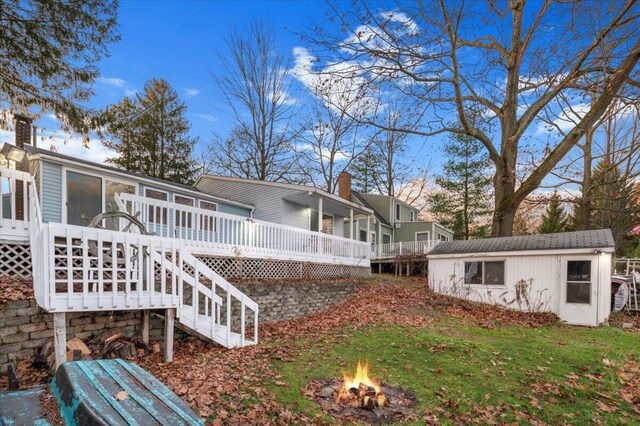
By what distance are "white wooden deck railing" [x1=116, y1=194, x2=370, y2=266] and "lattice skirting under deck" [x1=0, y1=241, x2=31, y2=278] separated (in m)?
1.97

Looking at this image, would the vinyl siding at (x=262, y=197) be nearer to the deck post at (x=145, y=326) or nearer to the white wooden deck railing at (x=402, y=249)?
the white wooden deck railing at (x=402, y=249)

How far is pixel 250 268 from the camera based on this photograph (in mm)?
11102

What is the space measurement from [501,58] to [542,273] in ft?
23.9

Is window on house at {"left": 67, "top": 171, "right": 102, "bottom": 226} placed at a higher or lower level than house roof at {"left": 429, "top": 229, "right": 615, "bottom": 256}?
higher

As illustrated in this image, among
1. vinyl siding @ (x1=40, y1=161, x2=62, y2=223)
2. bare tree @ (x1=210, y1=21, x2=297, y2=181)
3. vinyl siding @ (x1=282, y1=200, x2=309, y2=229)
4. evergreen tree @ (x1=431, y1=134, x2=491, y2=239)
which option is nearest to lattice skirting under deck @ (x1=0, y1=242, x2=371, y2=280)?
vinyl siding @ (x1=40, y1=161, x2=62, y2=223)

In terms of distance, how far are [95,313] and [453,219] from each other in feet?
99.6

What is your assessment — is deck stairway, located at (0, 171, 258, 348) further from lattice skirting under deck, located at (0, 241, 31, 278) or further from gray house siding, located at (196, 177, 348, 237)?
gray house siding, located at (196, 177, 348, 237)

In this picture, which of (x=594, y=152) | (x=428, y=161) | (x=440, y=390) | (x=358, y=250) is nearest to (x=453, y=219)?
(x=428, y=161)

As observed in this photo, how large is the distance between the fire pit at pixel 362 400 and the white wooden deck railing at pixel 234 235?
478 centimetres

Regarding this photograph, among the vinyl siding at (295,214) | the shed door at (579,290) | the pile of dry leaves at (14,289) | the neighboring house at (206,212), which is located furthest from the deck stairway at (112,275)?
the shed door at (579,290)

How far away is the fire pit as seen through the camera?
11.8 feet

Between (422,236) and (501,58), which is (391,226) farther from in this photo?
(501,58)

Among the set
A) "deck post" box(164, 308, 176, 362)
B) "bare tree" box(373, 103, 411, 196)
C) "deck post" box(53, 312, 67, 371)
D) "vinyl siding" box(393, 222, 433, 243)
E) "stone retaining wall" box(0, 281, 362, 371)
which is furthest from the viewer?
"bare tree" box(373, 103, 411, 196)

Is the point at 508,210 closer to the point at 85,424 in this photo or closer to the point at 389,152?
the point at 85,424
